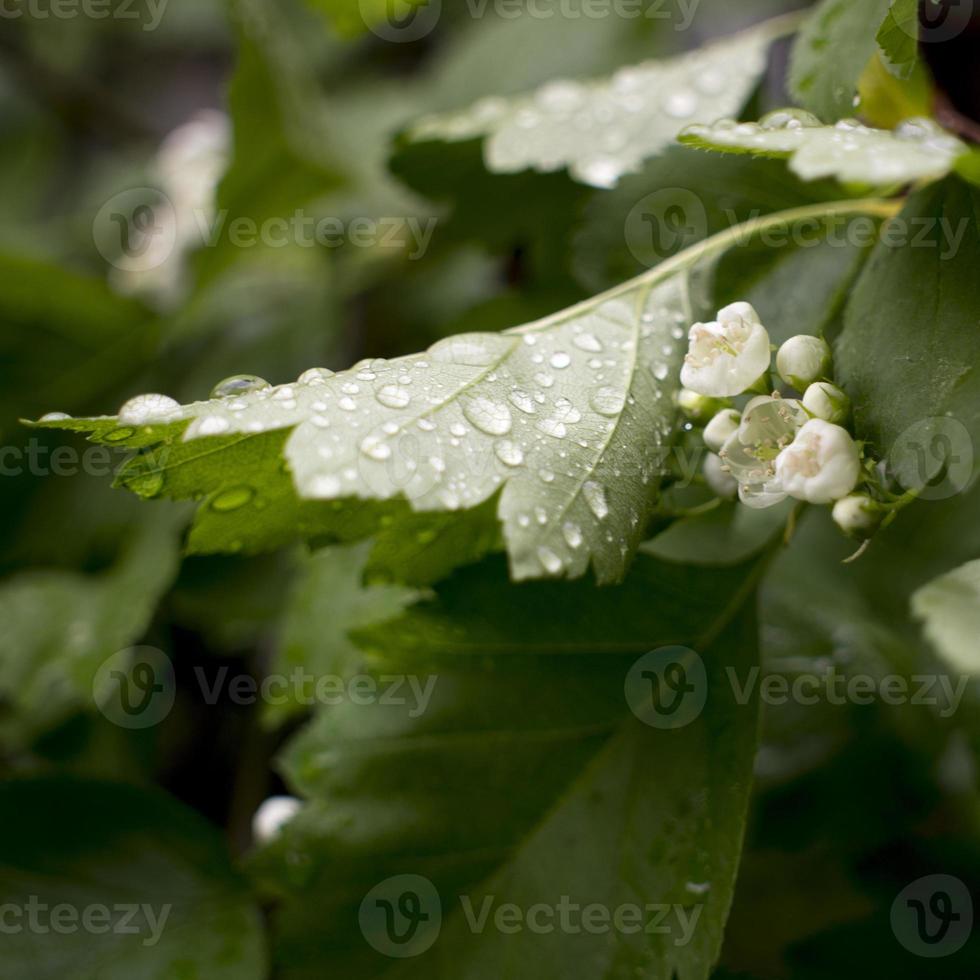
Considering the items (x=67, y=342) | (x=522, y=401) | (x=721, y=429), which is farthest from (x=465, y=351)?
(x=67, y=342)

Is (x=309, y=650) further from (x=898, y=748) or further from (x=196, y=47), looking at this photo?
(x=196, y=47)

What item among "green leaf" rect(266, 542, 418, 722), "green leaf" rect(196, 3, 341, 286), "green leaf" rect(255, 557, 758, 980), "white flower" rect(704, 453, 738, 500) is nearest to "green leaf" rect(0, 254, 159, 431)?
"green leaf" rect(196, 3, 341, 286)

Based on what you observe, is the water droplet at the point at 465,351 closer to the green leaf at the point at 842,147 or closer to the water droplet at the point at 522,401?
the water droplet at the point at 522,401

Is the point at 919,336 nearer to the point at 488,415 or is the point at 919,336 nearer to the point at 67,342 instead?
the point at 488,415

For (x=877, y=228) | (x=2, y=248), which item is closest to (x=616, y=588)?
(x=877, y=228)

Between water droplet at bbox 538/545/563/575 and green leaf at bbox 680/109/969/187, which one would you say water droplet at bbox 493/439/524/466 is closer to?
water droplet at bbox 538/545/563/575
